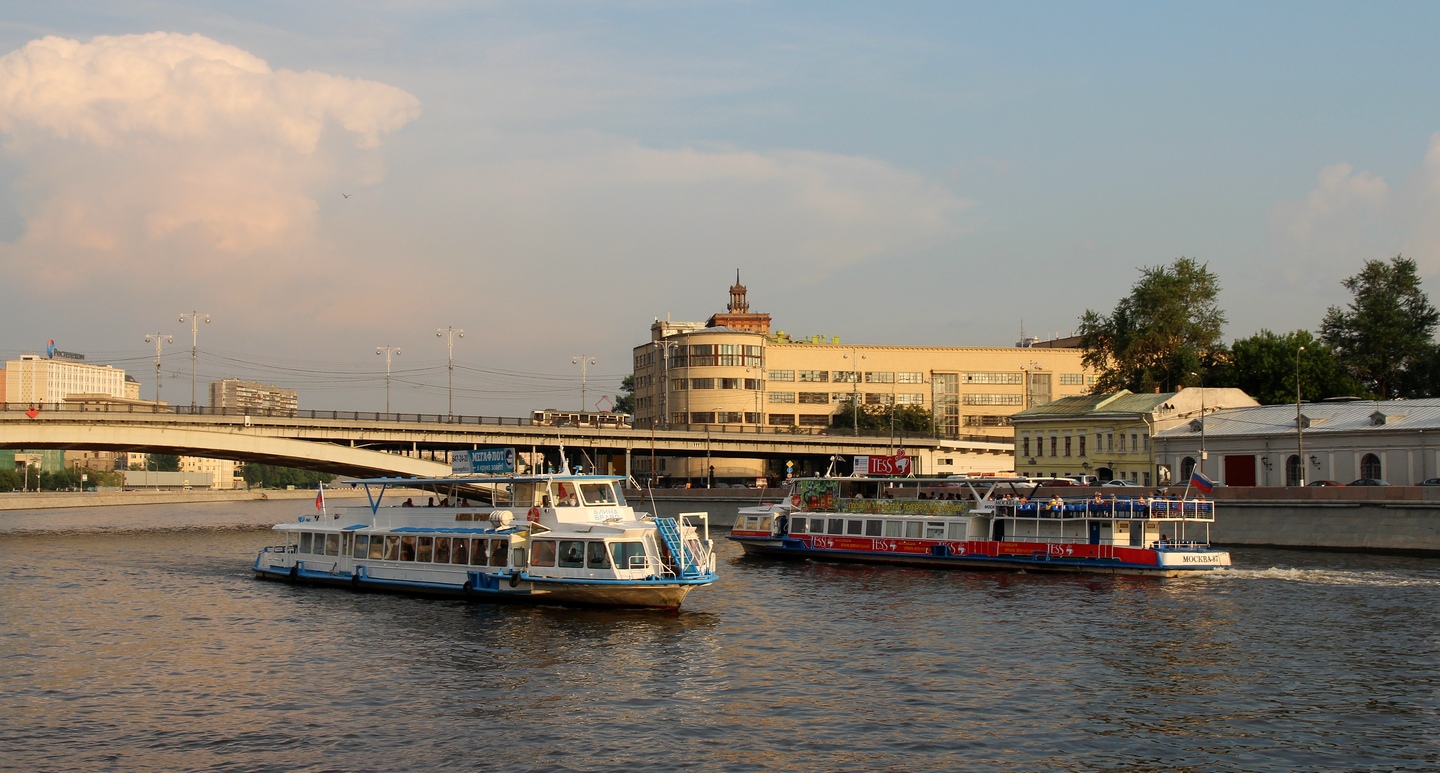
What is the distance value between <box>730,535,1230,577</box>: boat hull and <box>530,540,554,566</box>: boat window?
2255cm

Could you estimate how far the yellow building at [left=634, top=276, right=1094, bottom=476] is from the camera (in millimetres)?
152250

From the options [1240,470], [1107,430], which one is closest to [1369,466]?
[1240,470]

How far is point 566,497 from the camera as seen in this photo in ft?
157

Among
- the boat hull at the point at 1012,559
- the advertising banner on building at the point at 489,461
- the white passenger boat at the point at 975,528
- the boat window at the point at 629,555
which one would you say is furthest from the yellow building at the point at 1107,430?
the boat window at the point at 629,555

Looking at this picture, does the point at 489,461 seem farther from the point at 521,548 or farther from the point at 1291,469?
the point at 1291,469

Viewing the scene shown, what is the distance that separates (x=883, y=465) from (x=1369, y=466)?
106ft

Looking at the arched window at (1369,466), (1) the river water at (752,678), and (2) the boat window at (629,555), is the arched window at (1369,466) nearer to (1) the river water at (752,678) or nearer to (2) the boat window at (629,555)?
(1) the river water at (752,678)

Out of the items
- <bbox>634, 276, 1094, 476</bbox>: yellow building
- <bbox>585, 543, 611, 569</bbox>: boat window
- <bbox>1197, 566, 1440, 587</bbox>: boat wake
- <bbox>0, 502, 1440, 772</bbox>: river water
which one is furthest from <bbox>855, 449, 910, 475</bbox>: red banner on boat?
<bbox>634, 276, 1094, 476</bbox>: yellow building

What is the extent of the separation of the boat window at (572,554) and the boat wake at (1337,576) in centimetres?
2656

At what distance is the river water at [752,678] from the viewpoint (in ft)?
86.2

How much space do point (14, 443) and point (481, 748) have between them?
7954 centimetres

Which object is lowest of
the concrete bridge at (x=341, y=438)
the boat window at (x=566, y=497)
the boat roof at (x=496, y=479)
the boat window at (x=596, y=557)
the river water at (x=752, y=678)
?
the river water at (x=752, y=678)

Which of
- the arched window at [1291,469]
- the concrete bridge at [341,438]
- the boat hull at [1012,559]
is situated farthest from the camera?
the concrete bridge at [341,438]

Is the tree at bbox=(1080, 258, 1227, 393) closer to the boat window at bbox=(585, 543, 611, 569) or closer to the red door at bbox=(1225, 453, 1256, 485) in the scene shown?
the red door at bbox=(1225, 453, 1256, 485)
